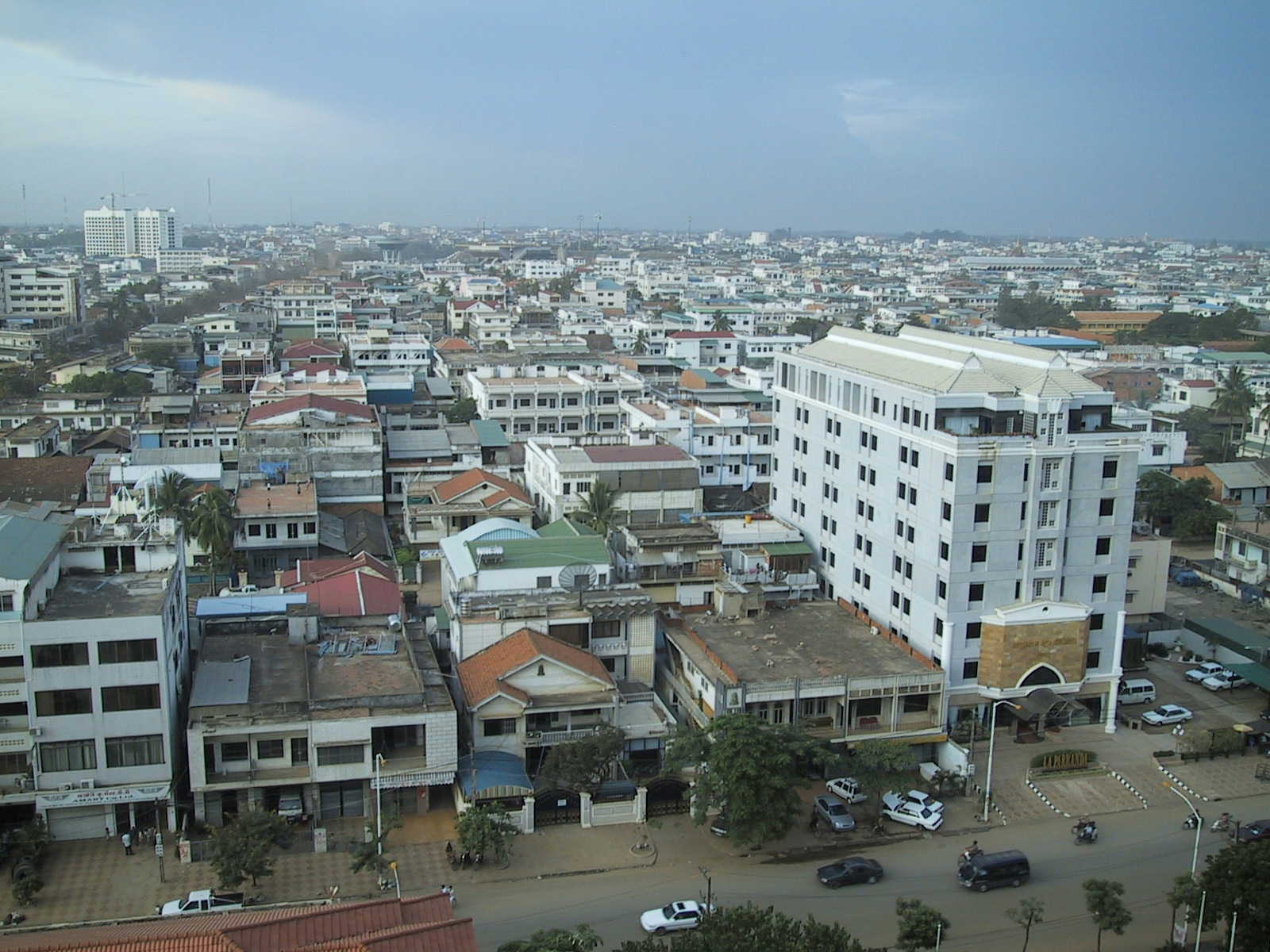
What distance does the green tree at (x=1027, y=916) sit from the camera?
1875cm

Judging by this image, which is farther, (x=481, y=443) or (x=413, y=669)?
(x=481, y=443)

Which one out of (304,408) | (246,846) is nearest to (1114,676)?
(246,846)

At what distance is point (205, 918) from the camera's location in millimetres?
14398

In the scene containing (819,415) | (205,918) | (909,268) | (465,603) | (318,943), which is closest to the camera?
(318,943)

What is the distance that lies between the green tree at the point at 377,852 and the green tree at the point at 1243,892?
13.8 m

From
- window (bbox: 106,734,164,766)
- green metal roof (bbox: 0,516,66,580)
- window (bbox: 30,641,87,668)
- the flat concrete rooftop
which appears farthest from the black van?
green metal roof (bbox: 0,516,66,580)

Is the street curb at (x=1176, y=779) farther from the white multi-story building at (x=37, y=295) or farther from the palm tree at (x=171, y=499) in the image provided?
the white multi-story building at (x=37, y=295)

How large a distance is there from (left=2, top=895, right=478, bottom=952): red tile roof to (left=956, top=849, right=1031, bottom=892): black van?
11.1m

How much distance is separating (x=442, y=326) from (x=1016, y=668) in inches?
3073

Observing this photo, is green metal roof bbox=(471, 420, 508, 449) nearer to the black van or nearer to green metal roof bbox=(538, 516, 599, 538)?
green metal roof bbox=(538, 516, 599, 538)

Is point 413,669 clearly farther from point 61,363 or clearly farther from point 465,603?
point 61,363

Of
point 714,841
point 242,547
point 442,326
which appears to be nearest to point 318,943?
point 714,841

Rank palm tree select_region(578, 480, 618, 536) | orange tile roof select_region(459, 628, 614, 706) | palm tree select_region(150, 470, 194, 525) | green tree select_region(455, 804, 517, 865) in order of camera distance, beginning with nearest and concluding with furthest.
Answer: green tree select_region(455, 804, 517, 865) → orange tile roof select_region(459, 628, 614, 706) → palm tree select_region(150, 470, 194, 525) → palm tree select_region(578, 480, 618, 536)

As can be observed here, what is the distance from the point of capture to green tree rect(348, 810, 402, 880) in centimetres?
2058
